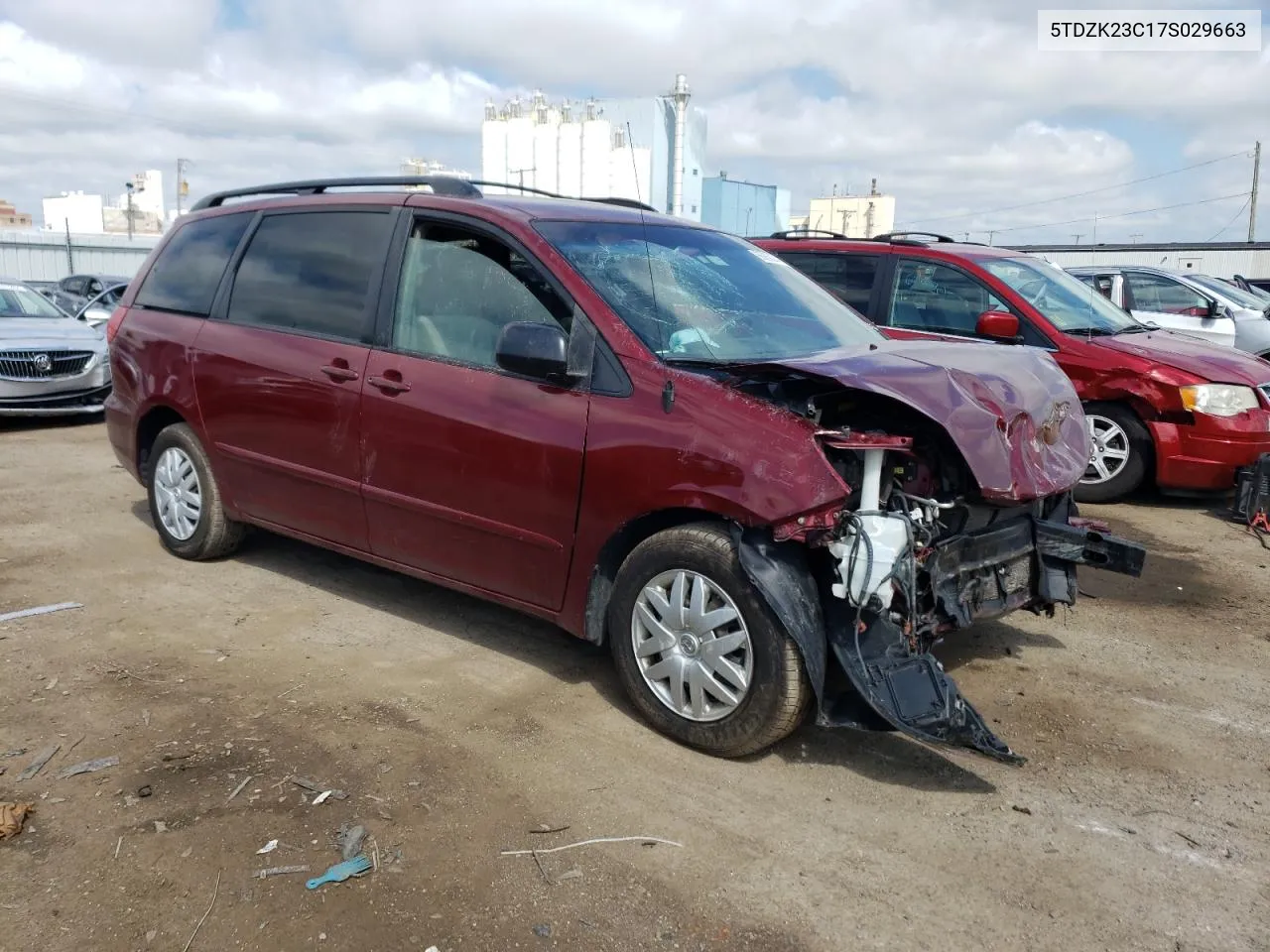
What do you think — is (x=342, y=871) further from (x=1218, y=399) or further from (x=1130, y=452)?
(x=1218, y=399)

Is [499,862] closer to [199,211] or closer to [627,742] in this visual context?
[627,742]

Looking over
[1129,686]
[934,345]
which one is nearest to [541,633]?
[934,345]

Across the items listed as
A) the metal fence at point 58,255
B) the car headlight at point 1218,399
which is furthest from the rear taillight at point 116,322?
the metal fence at point 58,255

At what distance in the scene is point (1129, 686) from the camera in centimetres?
429

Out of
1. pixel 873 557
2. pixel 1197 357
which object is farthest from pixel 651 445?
pixel 1197 357

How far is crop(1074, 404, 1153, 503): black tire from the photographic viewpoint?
7.18 meters

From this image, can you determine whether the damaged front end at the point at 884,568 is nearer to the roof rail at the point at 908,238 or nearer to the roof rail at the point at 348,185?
the roof rail at the point at 348,185

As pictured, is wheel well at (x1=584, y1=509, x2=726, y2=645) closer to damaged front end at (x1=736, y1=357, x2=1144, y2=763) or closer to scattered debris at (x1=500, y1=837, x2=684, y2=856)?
damaged front end at (x1=736, y1=357, x2=1144, y2=763)

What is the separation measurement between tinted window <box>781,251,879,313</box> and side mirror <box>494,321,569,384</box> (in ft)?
14.1

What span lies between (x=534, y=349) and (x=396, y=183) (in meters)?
1.58

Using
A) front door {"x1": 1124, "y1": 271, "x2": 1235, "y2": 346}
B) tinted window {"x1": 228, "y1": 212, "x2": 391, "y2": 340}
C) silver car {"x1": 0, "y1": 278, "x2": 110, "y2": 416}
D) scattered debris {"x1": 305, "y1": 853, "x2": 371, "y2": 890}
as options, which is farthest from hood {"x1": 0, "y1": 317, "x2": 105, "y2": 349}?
front door {"x1": 1124, "y1": 271, "x2": 1235, "y2": 346}

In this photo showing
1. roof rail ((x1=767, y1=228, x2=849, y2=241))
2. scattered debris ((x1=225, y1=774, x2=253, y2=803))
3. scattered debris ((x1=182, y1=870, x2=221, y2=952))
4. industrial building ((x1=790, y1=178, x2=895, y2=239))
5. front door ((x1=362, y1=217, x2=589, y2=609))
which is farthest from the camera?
industrial building ((x1=790, y1=178, x2=895, y2=239))

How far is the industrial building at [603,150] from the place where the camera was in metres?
6.22

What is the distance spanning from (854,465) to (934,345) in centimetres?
113
